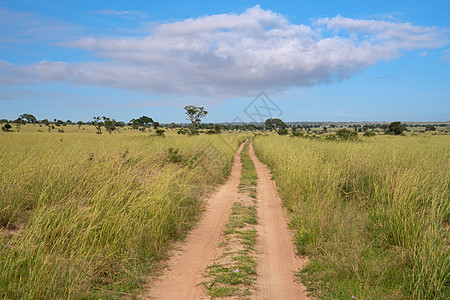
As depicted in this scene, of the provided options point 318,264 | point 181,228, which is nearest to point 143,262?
point 181,228

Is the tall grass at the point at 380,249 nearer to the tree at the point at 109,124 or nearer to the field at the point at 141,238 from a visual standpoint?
the field at the point at 141,238

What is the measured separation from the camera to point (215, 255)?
5410mm

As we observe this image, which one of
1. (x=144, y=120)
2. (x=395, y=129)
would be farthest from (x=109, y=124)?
(x=395, y=129)

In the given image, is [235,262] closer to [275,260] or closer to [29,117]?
[275,260]

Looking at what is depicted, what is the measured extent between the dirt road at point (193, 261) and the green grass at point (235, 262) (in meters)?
0.18

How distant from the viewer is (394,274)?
13.9 feet

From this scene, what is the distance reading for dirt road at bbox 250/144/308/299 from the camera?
421 centimetres

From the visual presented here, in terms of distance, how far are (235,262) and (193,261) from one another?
776mm

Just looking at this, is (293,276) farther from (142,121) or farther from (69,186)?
(142,121)

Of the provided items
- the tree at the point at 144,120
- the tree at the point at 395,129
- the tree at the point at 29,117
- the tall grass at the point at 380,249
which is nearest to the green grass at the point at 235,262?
the tall grass at the point at 380,249

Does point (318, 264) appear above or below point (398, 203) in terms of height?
below

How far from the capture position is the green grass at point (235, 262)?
4.14m

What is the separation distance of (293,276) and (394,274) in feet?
4.95

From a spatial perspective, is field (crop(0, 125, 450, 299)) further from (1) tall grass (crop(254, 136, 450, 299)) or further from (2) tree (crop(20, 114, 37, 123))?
(2) tree (crop(20, 114, 37, 123))
